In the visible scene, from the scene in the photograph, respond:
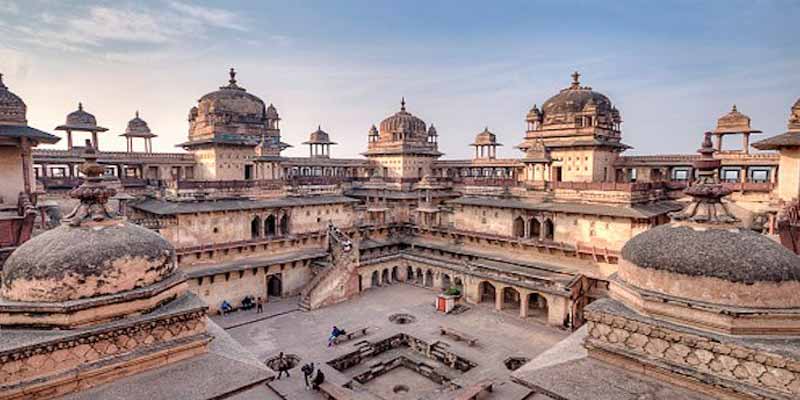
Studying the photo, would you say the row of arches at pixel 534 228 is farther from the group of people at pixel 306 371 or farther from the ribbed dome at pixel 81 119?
the ribbed dome at pixel 81 119

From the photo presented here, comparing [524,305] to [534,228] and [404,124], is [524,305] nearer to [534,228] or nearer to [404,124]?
[534,228]

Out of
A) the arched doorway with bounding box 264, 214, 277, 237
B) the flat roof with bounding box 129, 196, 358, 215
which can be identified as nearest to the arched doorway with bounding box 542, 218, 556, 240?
the flat roof with bounding box 129, 196, 358, 215

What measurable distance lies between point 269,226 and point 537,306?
2148 cm

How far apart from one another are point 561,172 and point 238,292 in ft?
93.7

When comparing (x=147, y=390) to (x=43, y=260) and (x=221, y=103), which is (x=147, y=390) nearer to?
(x=43, y=260)

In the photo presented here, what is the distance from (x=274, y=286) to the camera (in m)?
31.2

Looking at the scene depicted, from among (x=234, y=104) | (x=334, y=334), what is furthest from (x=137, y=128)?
(x=334, y=334)

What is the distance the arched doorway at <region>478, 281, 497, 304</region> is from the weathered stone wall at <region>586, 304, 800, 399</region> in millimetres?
19476

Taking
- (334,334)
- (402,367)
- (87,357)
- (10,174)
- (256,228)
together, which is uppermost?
(10,174)

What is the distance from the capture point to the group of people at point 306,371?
1795cm

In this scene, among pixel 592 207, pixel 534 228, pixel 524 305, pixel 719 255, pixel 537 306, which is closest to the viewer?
pixel 719 255

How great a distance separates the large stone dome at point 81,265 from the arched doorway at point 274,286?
69.0ft

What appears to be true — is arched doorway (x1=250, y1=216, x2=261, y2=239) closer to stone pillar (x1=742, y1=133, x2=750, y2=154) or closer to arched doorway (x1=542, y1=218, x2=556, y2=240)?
arched doorway (x1=542, y1=218, x2=556, y2=240)

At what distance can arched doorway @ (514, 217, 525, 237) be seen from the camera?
Result: 32.3 m
